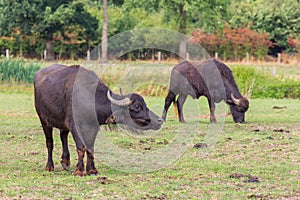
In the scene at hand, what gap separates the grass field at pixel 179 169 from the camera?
829 cm

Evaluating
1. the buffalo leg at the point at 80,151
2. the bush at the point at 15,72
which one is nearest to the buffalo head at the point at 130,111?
the buffalo leg at the point at 80,151

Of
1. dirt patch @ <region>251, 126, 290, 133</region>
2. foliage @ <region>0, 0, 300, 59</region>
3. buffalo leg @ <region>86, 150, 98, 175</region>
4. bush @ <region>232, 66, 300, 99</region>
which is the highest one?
foliage @ <region>0, 0, 300, 59</region>

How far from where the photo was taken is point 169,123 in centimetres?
1689

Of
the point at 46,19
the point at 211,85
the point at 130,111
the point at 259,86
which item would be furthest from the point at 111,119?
the point at 46,19

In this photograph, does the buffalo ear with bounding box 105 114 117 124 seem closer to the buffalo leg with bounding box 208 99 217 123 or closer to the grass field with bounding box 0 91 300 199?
the grass field with bounding box 0 91 300 199

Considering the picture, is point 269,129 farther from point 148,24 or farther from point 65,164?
point 148,24

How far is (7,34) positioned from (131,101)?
42.4 meters

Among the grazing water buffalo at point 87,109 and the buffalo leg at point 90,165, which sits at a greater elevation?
the grazing water buffalo at point 87,109

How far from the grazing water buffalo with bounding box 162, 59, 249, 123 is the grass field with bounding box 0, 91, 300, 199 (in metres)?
0.53

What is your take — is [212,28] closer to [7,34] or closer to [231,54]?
[231,54]

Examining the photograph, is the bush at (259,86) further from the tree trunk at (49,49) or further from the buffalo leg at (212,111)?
the tree trunk at (49,49)

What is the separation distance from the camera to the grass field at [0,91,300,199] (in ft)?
27.2

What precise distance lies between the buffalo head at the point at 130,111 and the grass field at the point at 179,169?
83cm

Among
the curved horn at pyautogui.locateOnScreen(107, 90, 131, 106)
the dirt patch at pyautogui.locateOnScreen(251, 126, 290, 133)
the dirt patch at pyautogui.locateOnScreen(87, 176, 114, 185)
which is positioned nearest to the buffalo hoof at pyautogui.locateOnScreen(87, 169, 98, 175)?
the dirt patch at pyautogui.locateOnScreen(87, 176, 114, 185)
